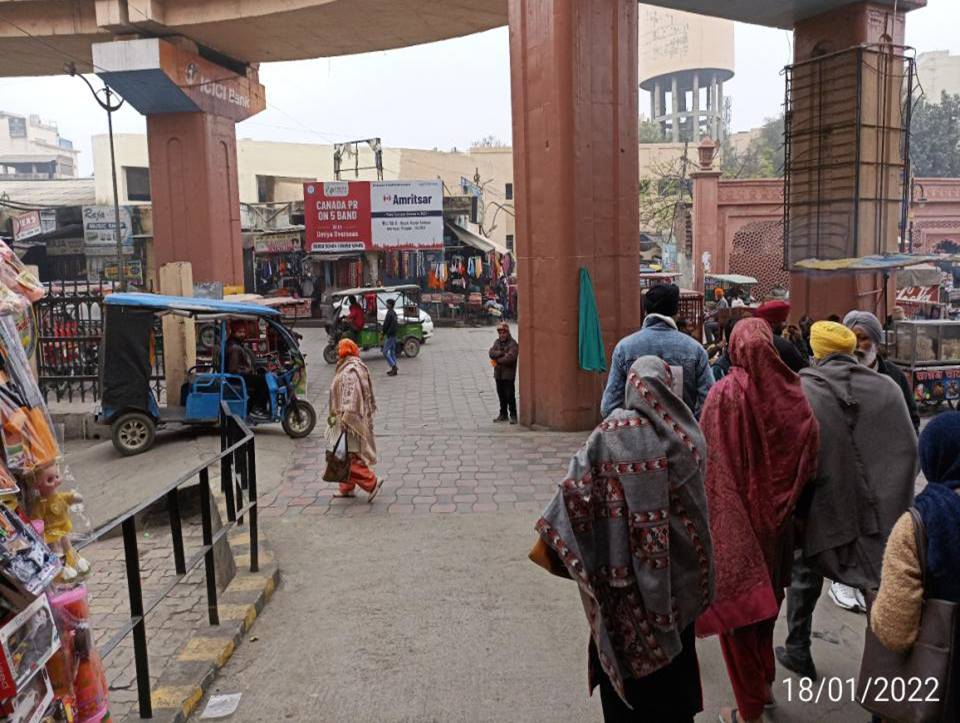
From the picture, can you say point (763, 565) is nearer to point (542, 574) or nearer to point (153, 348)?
point (542, 574)

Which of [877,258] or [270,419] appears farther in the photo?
[877,258]

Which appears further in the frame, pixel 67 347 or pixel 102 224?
pixel 102 224

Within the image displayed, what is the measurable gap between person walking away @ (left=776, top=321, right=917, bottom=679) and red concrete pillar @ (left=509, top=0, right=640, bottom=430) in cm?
614

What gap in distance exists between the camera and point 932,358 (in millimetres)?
11531

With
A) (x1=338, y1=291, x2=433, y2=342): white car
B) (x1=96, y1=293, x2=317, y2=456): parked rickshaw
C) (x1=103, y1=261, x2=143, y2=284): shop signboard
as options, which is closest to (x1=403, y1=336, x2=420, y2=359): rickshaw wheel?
(x1=338, y1=291, x2=433, y2=342): white car

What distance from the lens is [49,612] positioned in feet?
7.82

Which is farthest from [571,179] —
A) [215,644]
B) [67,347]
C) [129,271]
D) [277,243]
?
[129,271]

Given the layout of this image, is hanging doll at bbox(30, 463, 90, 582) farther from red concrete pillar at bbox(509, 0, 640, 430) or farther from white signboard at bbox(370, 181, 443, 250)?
white signboard at bbox(370, 181, 443, 250)

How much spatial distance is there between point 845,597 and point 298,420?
773cm

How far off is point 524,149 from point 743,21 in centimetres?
696

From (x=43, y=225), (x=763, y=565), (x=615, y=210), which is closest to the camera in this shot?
(x=763, y=565)

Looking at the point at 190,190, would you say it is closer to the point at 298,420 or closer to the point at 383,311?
the point at 383,311

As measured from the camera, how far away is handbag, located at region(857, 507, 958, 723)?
7.46ft

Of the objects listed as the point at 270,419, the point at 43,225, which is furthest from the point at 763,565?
the point at 43,225
